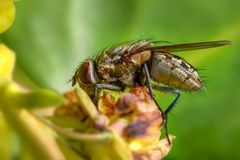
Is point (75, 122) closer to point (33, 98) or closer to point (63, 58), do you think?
point (33, 98)

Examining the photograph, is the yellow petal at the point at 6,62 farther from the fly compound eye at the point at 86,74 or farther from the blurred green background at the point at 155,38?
the blurred green background at the point at 155,38

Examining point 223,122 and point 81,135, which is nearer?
point 81,135

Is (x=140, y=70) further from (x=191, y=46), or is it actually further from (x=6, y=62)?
(x=6, y=62)

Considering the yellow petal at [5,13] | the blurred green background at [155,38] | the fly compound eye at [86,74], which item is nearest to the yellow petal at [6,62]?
the yellow petal at [5,13]

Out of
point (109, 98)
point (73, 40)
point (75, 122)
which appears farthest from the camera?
point (73, 40)

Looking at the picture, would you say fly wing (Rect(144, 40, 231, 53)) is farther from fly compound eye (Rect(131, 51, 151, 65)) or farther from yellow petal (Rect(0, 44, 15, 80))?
yellow petal (Rect(0, 44, 15, 80))

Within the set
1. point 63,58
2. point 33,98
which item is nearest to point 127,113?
point 33,98

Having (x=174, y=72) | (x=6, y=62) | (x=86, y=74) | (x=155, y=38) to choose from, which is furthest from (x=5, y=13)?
(x=155, y=38)

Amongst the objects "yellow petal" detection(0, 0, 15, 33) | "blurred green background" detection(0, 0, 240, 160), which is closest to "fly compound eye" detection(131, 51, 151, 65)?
"yellow petal" detection(0, 0, 15, 33)
